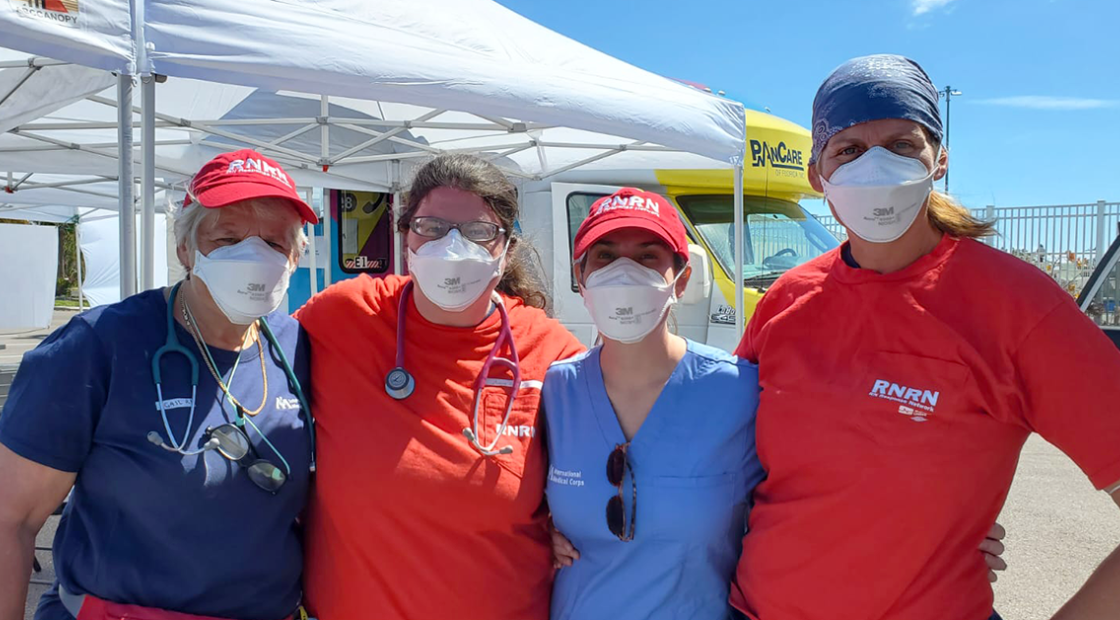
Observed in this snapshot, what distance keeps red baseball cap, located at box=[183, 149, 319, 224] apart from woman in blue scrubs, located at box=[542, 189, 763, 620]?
770 mm

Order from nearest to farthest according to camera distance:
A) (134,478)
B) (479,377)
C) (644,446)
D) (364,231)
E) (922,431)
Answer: (922,431), (134,478), (644,446), (479,377), (364,231)

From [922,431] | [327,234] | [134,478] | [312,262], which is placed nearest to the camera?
[922,431]

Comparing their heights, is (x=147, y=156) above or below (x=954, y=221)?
above

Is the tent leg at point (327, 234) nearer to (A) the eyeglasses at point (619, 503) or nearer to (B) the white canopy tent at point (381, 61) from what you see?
(B) the white canopy tent at point (381, 61)

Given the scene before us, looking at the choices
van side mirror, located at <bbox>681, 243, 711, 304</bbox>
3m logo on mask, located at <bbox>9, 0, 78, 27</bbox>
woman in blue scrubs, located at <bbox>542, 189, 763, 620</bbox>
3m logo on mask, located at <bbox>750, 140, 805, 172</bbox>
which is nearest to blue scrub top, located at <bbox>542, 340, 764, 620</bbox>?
woman in blue scrubs, located at <bbox>542, 189, 763, 620</bbox>

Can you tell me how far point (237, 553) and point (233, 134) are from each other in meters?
5.54

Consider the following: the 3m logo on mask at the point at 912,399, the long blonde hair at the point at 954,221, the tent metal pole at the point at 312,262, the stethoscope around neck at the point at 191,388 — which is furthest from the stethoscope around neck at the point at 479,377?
the tent metal pole at the point at 312,262

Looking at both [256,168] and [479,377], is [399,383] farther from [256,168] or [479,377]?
[256,168]

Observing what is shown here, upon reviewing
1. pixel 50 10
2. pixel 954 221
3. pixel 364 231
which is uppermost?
pixel 50 10

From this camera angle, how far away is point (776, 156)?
6.59 metres

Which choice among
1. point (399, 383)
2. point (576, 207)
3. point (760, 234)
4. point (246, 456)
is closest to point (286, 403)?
point (246, 456)

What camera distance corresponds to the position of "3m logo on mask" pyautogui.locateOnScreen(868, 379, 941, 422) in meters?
1.44

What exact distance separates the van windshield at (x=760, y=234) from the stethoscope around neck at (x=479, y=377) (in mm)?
4401

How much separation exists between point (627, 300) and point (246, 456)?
96cm
